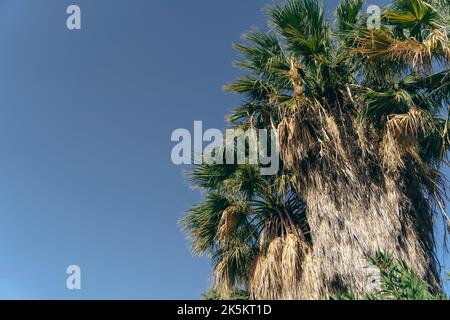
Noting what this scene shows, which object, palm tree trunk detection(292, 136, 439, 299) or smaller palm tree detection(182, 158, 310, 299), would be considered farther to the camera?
smaller palm tree detection(182, 158, 310, 299)

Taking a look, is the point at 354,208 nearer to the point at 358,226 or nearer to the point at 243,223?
the point at 358,226

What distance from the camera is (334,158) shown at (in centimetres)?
769

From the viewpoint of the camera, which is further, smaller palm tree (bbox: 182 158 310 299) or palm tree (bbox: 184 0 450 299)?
smaller palm tree (bbox: 182 158 310 299)

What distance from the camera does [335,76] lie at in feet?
27.4

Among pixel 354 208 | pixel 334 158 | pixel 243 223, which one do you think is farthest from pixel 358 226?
pixel 243 223

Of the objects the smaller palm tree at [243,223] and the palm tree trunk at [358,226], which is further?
the smaller palm tree at [243,223]

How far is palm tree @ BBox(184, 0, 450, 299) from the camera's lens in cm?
694

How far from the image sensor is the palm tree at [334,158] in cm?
694

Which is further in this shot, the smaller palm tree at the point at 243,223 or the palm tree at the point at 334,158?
the smaller palm tree at the point at 243,223

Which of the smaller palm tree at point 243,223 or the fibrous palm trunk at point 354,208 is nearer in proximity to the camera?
the fibrous palm trunk at point 354,208

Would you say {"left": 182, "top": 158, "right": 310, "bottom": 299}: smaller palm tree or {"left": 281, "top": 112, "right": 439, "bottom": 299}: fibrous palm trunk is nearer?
{"left": 281, "top": 112, "right": 439, "bottom": 299}: fibrous palm trunk
